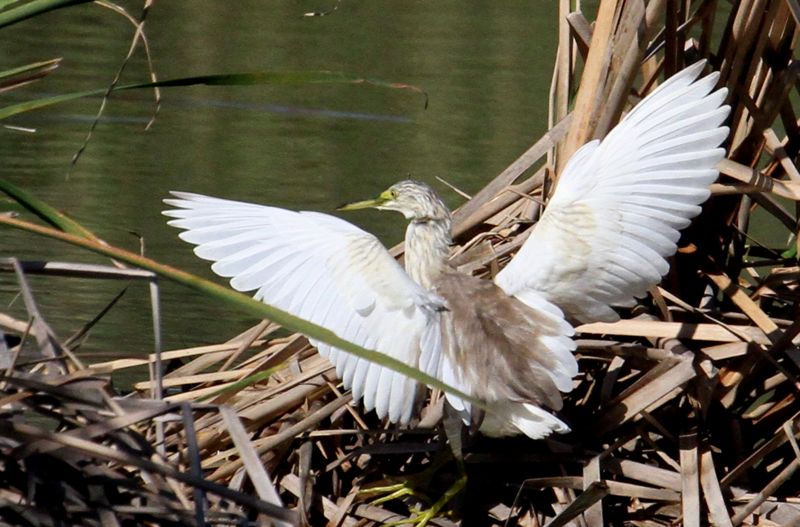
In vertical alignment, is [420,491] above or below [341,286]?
below

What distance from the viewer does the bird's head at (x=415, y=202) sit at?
11.7 ft

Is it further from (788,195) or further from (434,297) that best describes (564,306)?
(788,195)

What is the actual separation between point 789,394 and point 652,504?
45 centimetres

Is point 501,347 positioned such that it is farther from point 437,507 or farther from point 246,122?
point 246,122

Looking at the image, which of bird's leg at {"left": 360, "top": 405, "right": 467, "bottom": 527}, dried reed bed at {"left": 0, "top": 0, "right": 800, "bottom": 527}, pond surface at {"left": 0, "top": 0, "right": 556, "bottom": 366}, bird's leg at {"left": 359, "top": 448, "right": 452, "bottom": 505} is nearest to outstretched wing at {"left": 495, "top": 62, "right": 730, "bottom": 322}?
dried reed bed at {"left": 0, "top": 0, "right": 800, "bottom": 527}

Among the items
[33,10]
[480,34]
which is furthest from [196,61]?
[33,10]

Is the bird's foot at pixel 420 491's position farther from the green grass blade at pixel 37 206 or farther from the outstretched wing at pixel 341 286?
the green grass blade at pixel 37 206

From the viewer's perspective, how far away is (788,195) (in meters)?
3.38

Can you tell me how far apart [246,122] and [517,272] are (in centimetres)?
397

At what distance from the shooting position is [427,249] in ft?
11.6

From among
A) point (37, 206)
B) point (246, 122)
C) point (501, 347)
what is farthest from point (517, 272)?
point (246, 122)

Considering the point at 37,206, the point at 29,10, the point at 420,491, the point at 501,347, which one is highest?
the point at 29,10

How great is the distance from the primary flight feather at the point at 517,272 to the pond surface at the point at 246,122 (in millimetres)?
1280

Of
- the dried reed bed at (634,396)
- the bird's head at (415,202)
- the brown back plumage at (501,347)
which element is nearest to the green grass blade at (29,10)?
the dried reed bed at (634,396)
